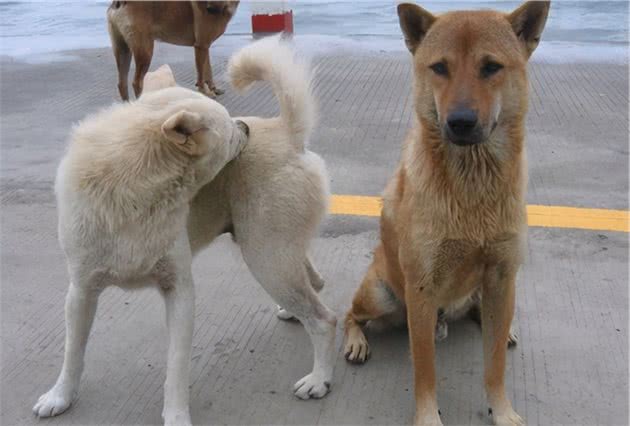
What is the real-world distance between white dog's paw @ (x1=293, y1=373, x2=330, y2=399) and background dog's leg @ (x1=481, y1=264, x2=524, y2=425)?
0.63 meters

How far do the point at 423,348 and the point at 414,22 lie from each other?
116 centimetres

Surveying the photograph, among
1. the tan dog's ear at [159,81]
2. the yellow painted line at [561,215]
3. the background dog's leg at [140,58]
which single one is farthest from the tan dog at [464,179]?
the background dog's leg at [140,58]

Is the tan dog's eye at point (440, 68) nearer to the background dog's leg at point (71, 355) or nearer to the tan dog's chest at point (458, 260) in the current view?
the tan dog's chest at point (458, 260)

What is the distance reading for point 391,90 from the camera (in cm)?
698

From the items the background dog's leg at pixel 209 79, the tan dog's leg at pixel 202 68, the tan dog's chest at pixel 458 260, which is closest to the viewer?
the tan dog's chest at pixel 458 260

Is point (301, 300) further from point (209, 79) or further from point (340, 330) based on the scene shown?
point (209, 79)

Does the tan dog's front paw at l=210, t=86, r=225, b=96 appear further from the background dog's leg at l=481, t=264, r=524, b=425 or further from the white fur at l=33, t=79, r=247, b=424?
the background dog's leg at l=481, t=264, r=524, b=425

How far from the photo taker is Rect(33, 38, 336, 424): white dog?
8.42ft

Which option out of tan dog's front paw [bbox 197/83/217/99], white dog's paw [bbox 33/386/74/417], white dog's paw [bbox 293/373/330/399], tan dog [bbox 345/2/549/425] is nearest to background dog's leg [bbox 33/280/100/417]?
white dog's paw [bbox 33/386/74/417]

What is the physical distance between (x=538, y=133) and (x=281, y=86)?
3420mm

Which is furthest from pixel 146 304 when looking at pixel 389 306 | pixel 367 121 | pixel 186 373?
pixel 367 121

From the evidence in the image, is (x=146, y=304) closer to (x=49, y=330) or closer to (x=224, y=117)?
(x=49, y=330)

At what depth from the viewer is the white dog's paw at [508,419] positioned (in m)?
2.68

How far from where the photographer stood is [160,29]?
713 cm
